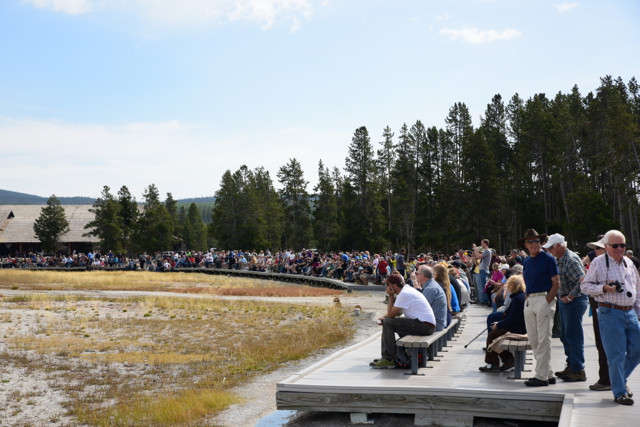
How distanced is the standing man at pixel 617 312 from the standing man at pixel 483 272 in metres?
10.7

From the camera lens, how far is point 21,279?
41.4 m

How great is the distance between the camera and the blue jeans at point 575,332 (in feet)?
23.5

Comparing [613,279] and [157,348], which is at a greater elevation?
[613,279]

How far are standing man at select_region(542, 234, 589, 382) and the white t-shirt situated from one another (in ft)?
5.97

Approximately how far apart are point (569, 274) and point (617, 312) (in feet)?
3.75

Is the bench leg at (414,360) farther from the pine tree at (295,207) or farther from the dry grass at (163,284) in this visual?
the pine tree at (295,207)

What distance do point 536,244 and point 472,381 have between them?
1.92 meters

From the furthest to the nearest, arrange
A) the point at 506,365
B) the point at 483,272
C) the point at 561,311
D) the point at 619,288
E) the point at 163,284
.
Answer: the point at 163,284 < the point at 483,272 < the point at 506,365 < the point at 561,311 < the point at 619,288

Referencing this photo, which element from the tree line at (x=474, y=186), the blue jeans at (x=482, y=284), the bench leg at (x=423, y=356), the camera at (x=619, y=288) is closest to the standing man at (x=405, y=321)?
the bench leg at (x=423, y=356)

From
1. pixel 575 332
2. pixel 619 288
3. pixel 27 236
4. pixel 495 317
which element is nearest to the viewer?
pixel 619 288

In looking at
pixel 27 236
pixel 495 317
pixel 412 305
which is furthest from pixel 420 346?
pixel 27 236

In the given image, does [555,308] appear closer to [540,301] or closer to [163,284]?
[540,301]

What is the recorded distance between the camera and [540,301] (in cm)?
687

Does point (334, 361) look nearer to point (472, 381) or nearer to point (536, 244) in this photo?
point (472, 381)
